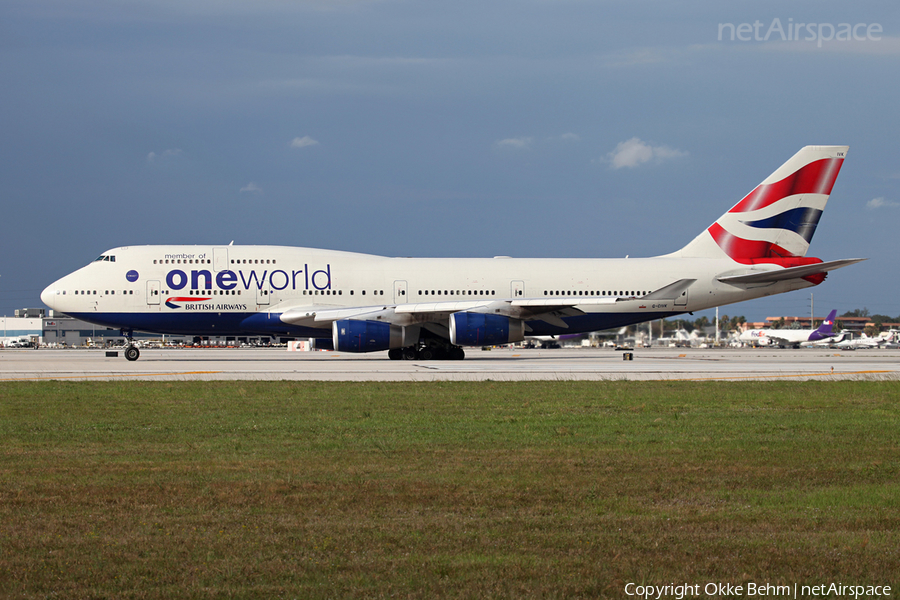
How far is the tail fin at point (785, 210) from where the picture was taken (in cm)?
3766

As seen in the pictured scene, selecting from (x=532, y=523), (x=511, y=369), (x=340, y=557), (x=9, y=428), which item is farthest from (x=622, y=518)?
(x=511, y=369)

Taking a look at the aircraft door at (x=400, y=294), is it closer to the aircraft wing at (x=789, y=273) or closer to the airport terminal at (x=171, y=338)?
the aircraft wing at (x=789, y=273)

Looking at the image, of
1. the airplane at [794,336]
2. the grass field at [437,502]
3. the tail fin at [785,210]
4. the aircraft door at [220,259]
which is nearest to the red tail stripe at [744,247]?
the tail fin at [785,210]

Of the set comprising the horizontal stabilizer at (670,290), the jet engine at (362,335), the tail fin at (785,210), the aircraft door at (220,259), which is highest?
the tail fin at (785,210)

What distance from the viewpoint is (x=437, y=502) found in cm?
750

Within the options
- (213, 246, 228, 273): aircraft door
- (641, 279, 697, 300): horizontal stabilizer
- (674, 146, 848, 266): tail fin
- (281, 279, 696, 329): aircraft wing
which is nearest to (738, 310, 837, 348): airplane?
(674, 146, 848, 266): tail fin

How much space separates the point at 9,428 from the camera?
12.3 metres

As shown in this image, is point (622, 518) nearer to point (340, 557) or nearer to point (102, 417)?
point (340, 557)

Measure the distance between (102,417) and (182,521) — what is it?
7964 mm

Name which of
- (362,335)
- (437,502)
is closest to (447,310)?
(362,335)

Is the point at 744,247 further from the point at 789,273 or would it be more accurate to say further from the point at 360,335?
the point at 360,335

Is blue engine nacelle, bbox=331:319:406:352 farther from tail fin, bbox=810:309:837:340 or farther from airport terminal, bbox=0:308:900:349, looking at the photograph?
tail fin, bbox=810:309:837:340

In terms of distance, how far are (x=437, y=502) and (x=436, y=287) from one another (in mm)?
28765

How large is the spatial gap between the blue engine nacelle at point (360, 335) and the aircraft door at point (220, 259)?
19.6ft
